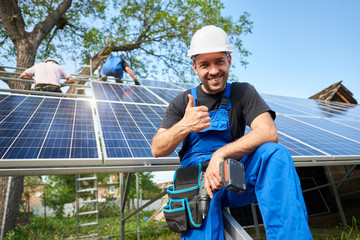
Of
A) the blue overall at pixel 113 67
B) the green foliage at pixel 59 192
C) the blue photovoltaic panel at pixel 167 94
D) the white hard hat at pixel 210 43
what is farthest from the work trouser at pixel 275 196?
the green foliage at pixel 59 192

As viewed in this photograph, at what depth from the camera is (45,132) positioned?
129 inches

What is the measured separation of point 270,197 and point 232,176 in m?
0.22

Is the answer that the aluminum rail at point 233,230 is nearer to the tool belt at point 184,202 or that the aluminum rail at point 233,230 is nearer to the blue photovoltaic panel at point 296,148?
the tool belt at point 184,202

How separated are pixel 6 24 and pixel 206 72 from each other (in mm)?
11192

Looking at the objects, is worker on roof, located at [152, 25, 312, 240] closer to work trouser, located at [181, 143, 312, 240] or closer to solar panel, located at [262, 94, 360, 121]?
work trouser, located at [181, 143, 312, 240]

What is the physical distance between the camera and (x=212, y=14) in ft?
Answer: 51.1

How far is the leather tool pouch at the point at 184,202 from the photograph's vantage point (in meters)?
1.67

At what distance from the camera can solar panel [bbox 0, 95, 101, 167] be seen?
103 inches

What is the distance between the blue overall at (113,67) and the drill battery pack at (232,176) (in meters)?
7.38

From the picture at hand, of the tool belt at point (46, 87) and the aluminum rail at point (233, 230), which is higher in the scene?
the tool belt at point (46, 87)

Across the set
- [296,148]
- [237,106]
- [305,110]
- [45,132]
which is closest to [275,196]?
[237,106]

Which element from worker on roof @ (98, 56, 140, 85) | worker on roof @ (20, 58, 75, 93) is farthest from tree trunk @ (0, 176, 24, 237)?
worker on roof @ (98, 56, 140, 85)

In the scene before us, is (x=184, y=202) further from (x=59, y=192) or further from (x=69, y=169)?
(x=59, y=192)

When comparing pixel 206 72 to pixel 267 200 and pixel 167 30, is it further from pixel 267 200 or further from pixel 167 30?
pixel 167 30
